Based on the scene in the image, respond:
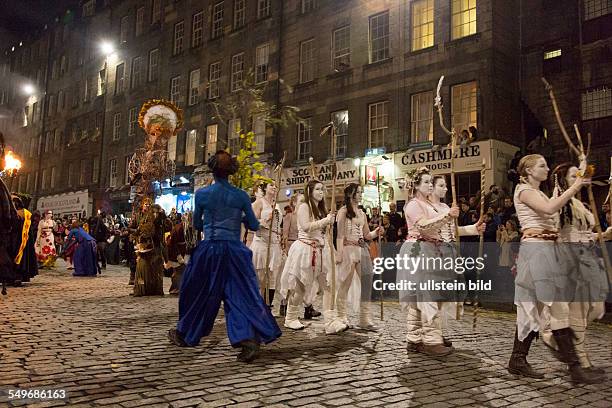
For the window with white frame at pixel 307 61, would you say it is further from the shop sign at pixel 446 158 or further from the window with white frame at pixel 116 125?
the window with white frame at pixel 116 125

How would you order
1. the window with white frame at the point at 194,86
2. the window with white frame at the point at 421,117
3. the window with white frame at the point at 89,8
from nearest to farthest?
1. the window with white frame at the point at 421,117
2. the window with white frame at the point at 194,86
3. the window with white frame at the point at 89,8

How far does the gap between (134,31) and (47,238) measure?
21.1 meters

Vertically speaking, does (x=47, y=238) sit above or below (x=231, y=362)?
above

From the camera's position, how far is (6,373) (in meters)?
4.51

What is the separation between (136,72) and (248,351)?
108 feet

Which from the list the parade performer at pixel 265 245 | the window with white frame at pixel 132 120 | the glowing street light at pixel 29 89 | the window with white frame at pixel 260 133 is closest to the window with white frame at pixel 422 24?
the window with white frame at pixel 260 133

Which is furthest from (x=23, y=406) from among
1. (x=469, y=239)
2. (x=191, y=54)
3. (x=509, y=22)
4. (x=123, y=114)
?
(x=123, y=114)

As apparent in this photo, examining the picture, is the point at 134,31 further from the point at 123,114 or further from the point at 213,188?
the point at 213,188

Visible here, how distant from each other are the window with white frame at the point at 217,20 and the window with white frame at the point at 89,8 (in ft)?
54.3

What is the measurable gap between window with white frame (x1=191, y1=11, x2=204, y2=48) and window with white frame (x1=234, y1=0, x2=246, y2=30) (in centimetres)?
286

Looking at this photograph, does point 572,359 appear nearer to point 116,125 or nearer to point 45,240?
point 45,240

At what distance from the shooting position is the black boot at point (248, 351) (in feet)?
16.9

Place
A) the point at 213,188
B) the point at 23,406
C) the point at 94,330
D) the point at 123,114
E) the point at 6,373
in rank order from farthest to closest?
1. the point at 123,114
2. the point at 94,330
3. the point at 213,188
4. the point at 6,373
5. the point at 23,406

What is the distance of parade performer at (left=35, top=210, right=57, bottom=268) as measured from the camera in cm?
1828
